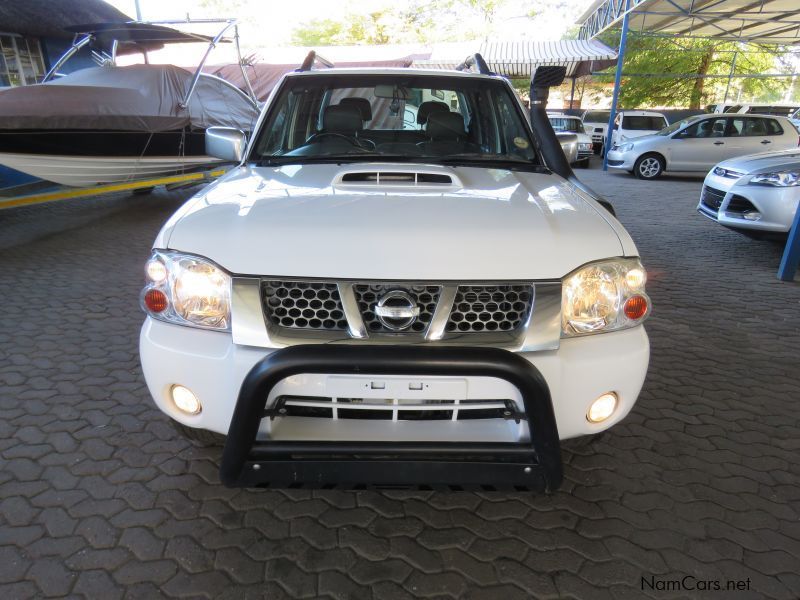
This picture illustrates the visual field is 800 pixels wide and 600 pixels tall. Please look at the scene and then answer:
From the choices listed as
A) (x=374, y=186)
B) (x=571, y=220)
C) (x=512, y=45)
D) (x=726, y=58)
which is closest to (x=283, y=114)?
(x=374, y=186)

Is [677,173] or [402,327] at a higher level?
[402,327]

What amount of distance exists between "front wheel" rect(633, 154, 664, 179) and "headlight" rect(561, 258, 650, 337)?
516 inches

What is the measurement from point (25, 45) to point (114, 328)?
13.1 m

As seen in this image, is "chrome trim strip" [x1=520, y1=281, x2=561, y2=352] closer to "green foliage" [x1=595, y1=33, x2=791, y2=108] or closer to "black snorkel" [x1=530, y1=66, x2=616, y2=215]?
"black snorkel" [x1=530, y1=66, x2=616, y2=215]

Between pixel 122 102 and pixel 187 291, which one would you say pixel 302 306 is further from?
pixel 122 102

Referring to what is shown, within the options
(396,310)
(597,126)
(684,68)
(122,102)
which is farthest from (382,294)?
(684,68)

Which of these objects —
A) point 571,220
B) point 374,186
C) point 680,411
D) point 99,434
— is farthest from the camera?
point 680,411

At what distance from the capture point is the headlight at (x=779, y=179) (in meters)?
5.84

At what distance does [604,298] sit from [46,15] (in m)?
15.2

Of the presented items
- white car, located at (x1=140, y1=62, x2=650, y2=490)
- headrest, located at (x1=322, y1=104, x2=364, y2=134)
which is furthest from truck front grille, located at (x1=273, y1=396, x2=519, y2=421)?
headrest, located at (x1=322, y1=104, x2=364, y2=134)

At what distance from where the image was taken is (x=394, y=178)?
2457 mm

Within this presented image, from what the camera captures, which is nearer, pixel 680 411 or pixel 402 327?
pixel 402 327

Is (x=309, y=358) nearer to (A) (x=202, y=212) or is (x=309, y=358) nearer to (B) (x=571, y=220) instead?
(A) (x=202, y=212)

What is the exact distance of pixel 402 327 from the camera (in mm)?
1813
